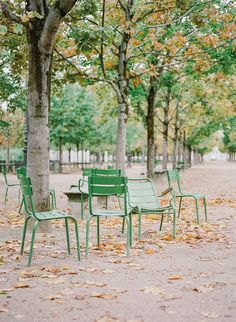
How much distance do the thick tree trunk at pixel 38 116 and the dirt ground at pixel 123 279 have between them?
902 millimetres

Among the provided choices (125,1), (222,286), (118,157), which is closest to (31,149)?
(222,286)

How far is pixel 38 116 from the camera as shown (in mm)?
8375

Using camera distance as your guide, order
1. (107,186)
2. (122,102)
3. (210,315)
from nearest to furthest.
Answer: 1. (210,315)
2. (107,186)
3. (122,102)

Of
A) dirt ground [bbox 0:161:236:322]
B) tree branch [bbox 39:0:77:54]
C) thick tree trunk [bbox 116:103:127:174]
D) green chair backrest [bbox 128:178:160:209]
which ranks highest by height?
tree branch [bbox 39:0:77:54]

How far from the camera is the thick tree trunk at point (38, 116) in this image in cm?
835

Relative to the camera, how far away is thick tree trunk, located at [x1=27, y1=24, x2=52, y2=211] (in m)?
8.35

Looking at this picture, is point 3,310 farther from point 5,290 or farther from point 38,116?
point 38,116

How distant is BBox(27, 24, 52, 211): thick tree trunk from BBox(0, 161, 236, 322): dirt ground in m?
0.90

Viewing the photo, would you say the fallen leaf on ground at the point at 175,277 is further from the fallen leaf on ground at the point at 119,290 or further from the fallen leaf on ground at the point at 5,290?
the fallen leaf on ground at the point at 5,290

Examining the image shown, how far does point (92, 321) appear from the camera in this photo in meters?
4.08

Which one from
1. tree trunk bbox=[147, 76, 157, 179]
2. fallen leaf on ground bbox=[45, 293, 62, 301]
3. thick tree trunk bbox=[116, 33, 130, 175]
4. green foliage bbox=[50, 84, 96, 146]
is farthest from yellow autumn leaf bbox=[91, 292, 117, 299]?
green foliage bbox=[50, 84, 96, 146]

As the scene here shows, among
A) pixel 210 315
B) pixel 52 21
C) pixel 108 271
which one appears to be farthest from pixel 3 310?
pixel 52 21

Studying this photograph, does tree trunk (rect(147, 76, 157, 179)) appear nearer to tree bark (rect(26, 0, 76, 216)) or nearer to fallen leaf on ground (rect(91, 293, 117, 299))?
tree bark (rect(26, 0, 76, 216))

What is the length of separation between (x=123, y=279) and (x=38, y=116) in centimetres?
391
